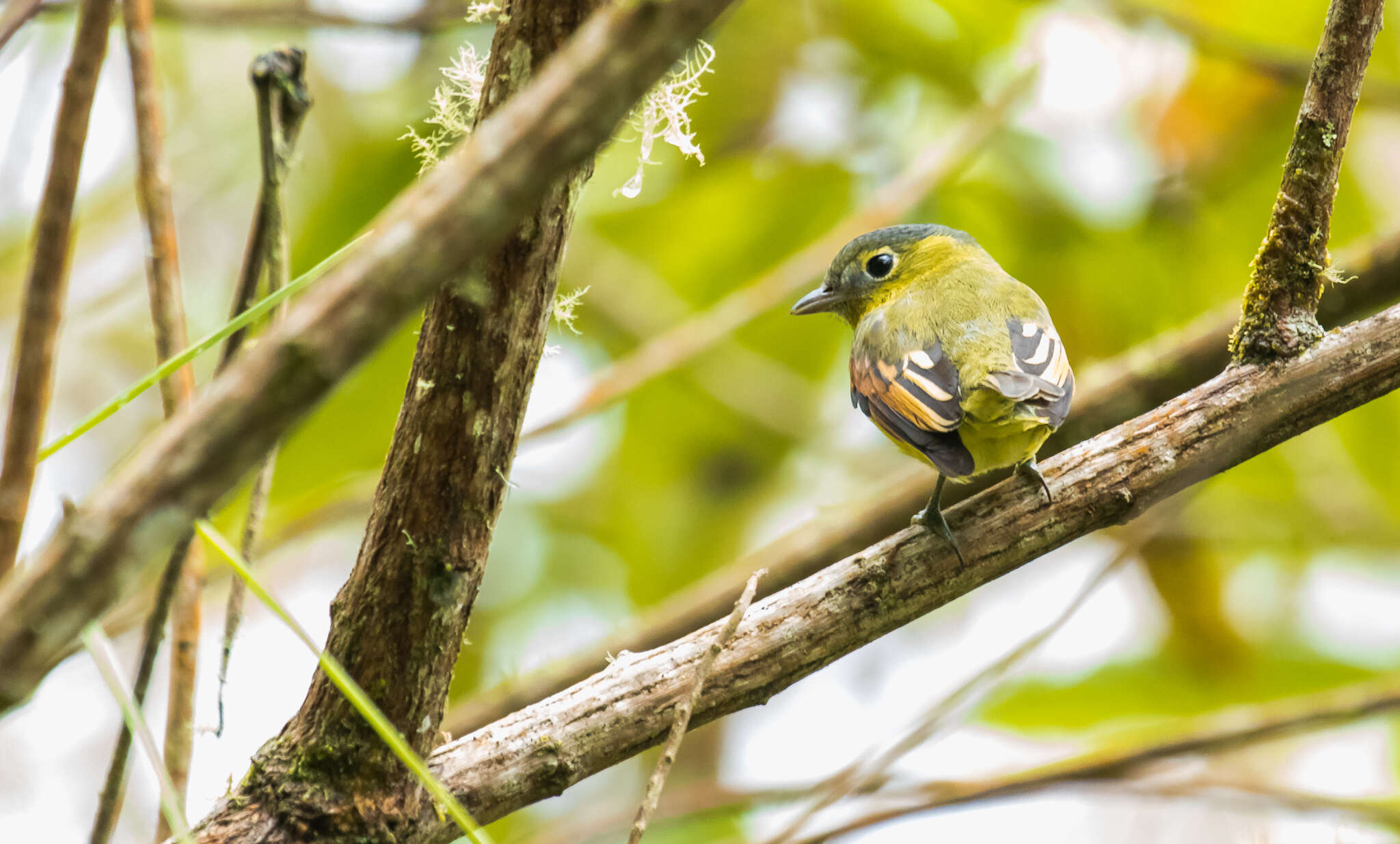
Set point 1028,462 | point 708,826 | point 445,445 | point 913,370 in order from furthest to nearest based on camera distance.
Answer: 1. point 708,826
2. point 913,370
3. point 1028,462
4. point 445,445

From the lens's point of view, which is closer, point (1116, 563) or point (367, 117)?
point (1116, 563)

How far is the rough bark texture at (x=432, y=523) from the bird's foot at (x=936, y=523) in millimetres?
727

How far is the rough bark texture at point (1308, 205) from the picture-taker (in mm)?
1636

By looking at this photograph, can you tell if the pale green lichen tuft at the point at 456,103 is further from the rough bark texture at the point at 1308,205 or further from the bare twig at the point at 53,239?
the rough bark texture at the point at 1308,205

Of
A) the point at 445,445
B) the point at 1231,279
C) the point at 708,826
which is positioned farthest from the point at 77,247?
the point at 1231,279

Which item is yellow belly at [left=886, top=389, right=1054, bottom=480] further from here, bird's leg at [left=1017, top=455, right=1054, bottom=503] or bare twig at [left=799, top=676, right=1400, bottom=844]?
bare twig at [left=799, top=676, right=1400, bottom=844]

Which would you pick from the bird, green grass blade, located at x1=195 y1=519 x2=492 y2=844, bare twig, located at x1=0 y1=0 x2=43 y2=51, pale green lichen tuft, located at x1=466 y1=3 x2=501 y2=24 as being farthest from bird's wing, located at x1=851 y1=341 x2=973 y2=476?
bare twig, located at x1=0 y1=0 x2=43 y2=51

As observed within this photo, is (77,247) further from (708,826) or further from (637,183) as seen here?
(637,183)

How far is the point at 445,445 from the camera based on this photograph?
1274 mm

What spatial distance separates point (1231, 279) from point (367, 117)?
3.31 m

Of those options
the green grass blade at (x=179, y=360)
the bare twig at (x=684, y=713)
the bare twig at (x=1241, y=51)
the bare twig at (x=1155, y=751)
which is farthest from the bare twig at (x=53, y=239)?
the bare twig at (x=1241, y=51)

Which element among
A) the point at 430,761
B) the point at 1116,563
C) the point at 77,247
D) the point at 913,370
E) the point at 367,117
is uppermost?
the point at 77,247

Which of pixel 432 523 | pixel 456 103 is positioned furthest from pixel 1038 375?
pixel 432 523

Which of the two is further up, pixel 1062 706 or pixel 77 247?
pixel 77 247
